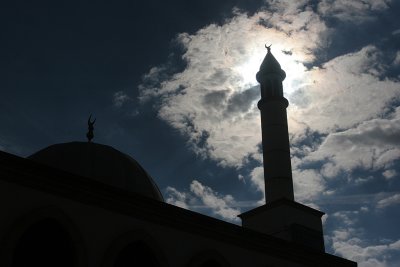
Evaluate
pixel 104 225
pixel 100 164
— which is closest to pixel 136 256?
pixel 104 225

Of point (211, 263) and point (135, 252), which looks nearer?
point (135, 252)

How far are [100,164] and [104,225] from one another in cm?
359

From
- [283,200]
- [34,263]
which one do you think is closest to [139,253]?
[34,263]

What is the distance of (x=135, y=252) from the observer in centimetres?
1210

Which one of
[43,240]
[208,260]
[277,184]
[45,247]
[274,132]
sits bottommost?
[45,247]

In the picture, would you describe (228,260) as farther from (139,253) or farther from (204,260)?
(139,253)

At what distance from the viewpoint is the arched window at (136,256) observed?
11.8 meters

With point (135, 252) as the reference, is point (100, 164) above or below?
above

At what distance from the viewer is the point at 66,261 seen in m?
10.9

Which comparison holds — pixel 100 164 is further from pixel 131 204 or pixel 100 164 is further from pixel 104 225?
pixel 104 225

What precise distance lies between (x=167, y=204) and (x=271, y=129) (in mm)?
10422

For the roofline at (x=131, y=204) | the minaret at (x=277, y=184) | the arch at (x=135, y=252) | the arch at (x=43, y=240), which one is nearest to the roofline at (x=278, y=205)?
the minaret at (x=277, y=184)

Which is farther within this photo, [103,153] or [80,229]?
[103,153]

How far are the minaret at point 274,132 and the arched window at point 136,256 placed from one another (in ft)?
30.2
